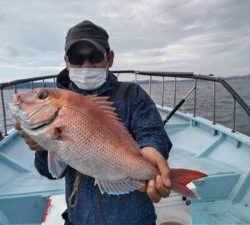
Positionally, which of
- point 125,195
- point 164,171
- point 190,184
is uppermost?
point 164,171

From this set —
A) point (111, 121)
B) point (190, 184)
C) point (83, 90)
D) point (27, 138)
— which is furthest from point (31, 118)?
point (190, 184)

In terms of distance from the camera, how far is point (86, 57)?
259 cm

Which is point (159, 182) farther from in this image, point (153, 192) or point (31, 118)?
point (31, 118)

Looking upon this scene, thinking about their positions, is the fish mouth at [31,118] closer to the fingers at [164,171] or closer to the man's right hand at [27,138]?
the man's right hand at [27,138]

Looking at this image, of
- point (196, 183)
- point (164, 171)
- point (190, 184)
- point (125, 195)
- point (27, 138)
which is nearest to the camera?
point (164, 171)

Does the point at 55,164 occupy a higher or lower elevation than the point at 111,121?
lower

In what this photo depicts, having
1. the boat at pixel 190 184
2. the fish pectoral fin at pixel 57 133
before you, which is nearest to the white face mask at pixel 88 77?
the fish pectoral fin at pixel 57 133

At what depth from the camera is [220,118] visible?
73.7 ft

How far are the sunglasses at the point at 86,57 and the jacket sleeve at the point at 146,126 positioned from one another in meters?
0.33

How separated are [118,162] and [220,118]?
21.1 m

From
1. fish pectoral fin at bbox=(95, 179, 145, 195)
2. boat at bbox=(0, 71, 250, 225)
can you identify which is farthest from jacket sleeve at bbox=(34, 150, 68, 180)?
boat at bbox=(0, 71, 250, 225)

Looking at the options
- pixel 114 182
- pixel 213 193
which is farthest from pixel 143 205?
pixel 213 193

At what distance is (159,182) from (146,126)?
0.48m

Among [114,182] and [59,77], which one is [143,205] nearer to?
[114,182]
